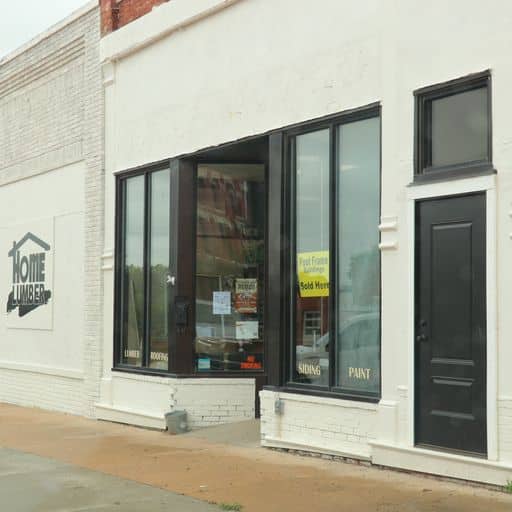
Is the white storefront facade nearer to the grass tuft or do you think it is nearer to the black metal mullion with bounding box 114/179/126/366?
the black metal mullion with bounding box 114/179/126/366

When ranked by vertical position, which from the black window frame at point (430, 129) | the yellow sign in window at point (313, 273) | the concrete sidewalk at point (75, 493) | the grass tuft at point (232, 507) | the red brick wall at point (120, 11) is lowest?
the concrete sidewalk at point (75, 493)

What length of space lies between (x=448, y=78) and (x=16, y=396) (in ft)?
36.3

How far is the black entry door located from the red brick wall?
21.1 feet

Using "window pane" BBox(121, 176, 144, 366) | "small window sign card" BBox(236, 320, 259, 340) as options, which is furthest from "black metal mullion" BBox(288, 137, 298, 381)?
"window pane" BBox(121, 176, 144, 366)

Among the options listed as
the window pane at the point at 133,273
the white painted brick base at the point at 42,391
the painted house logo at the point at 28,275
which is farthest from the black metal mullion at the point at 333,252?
the painted house logo at the point at 28,275

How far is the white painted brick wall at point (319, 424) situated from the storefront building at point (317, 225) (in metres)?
0.02

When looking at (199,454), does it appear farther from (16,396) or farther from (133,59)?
(16,396)

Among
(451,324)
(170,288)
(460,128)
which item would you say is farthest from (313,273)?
(170,288)

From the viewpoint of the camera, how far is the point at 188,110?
42.1 feet

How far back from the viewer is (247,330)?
43.6ft

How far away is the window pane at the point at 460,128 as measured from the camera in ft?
28.5

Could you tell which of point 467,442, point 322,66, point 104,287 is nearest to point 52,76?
point 104,287

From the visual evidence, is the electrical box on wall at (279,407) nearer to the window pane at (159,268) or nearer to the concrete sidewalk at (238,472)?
the concrete sidewalk at (238,472)

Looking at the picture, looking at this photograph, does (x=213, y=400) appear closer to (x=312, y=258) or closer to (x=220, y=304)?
(x=220, y=304)
